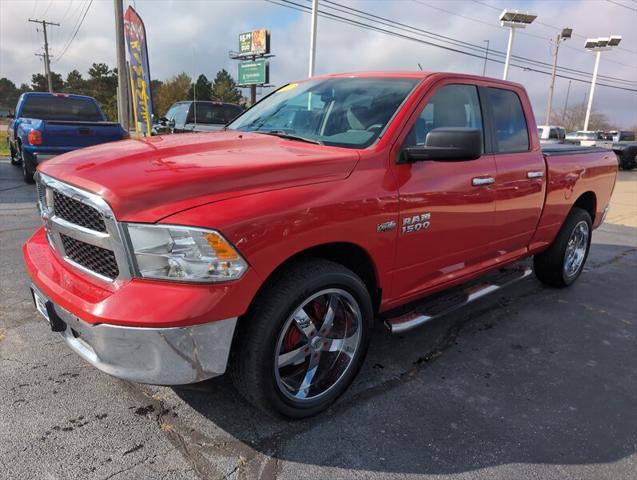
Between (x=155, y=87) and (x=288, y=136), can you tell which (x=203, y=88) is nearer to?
(x=155, y=87)

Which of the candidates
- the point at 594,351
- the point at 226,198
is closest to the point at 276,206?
the point at 226,198

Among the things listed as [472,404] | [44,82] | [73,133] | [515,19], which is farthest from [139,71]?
[44,82]

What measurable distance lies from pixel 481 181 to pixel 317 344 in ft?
5.52

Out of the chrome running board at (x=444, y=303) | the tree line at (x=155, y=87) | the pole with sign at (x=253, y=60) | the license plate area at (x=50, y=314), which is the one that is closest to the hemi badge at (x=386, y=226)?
the chrome running board at (x=444, y=303)

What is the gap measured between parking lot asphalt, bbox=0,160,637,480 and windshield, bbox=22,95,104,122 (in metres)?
8.56

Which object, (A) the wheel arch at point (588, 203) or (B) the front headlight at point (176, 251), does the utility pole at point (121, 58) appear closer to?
(A) the wheel arch at point (588, 203)

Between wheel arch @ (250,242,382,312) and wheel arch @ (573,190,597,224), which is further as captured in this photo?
wheel arch @ (573,190,597,224)

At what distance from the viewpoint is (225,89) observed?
232ft

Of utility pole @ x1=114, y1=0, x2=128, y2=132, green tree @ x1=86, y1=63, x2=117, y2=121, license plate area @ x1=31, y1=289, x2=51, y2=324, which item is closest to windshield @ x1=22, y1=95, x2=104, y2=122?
utility pole @ x1=114, y1=0, x2=128, y2=132

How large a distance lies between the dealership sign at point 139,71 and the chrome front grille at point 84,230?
9047 mm

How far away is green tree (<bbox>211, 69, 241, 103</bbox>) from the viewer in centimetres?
6941

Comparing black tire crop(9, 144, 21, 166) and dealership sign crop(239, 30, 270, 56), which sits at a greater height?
dealership sign crop(239, 30, 270, 56)

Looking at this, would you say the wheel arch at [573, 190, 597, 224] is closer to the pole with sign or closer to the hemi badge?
the hemi badge

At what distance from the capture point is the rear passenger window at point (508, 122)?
3836 mm
